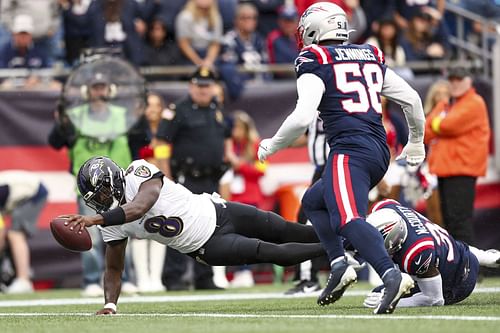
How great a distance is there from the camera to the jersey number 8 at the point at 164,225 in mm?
8102

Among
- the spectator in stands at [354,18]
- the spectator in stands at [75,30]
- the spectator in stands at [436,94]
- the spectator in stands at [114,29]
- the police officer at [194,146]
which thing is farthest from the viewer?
the spectator in stands at [354,18]

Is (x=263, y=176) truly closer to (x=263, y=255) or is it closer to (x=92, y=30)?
(x=92, y=30)

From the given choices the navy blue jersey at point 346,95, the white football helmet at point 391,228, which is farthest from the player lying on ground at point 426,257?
the navy blue jersey at point 346,95

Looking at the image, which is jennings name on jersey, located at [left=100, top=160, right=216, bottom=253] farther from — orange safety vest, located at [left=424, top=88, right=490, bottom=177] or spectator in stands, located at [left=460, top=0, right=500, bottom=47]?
spectator in stands, located at [left=460, top=0, right=500, bottom=47]

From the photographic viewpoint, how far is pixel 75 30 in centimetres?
1406

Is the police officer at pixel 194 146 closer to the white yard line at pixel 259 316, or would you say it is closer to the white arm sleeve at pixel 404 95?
the white yard line at pixel 259 316

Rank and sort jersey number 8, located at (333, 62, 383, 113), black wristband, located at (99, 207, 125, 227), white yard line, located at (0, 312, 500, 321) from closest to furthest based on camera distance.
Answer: white yard line, located at (0, 312, 500, 321), black wristband, located at (99, 207, 125, 227), jersey number 8, located at (333, 62, 383, 113)

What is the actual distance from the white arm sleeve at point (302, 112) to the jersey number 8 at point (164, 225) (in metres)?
1.10

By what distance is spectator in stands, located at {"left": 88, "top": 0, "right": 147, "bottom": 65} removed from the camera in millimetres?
13852

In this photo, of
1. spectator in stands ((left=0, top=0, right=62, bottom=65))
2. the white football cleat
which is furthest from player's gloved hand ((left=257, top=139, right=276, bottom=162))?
spectator in stands ((left=0, top=0, right=62, bottom=65))

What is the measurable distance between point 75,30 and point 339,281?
7532 millimetres

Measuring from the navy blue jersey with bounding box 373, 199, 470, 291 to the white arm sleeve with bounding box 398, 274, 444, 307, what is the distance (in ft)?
0.28

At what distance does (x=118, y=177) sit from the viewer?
7879mm

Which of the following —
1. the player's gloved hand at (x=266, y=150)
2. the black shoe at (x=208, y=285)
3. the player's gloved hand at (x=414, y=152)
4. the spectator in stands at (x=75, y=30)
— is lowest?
the black shoe at (x=208, y=285)
